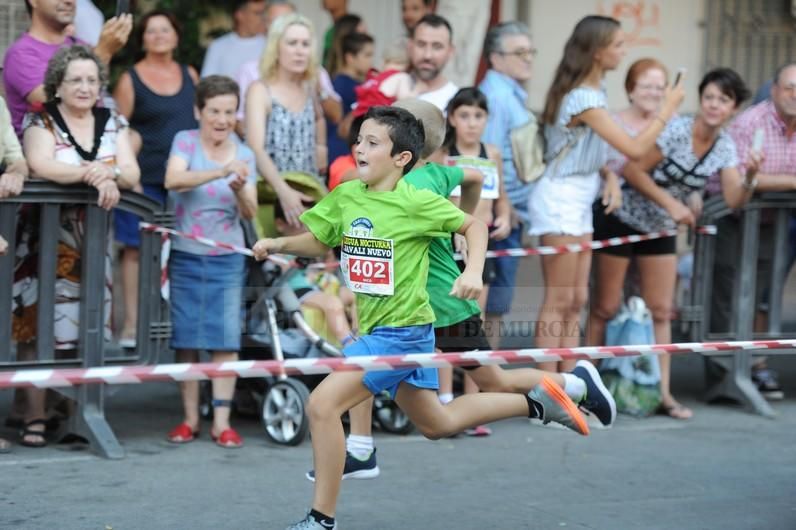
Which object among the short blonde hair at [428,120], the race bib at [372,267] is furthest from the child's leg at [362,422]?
the short blonde hair at [428,120]

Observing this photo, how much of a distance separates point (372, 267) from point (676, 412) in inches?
146

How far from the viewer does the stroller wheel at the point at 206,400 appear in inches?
319

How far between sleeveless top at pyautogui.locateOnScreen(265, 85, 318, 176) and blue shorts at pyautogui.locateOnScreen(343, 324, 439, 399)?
8.58 ft

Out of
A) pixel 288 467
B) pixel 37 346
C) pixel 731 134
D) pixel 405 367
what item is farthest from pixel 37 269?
pixel 731 134

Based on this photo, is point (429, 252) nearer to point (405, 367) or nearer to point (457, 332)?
point (457, 332)

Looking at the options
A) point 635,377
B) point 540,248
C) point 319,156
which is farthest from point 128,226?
point 635,377

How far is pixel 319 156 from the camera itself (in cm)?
862

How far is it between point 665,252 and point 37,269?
393cm

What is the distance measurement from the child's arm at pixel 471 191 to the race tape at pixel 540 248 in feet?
1.95

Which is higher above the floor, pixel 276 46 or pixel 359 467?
pixel 276 46

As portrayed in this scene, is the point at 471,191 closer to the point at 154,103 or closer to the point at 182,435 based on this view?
the point at 182,435

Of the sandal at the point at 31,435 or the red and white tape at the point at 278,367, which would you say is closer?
the red and white tape at the point at 278,367

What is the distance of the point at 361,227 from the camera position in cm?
571

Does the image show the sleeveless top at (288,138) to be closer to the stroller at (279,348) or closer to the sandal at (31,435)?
the stroller at (279,348)
